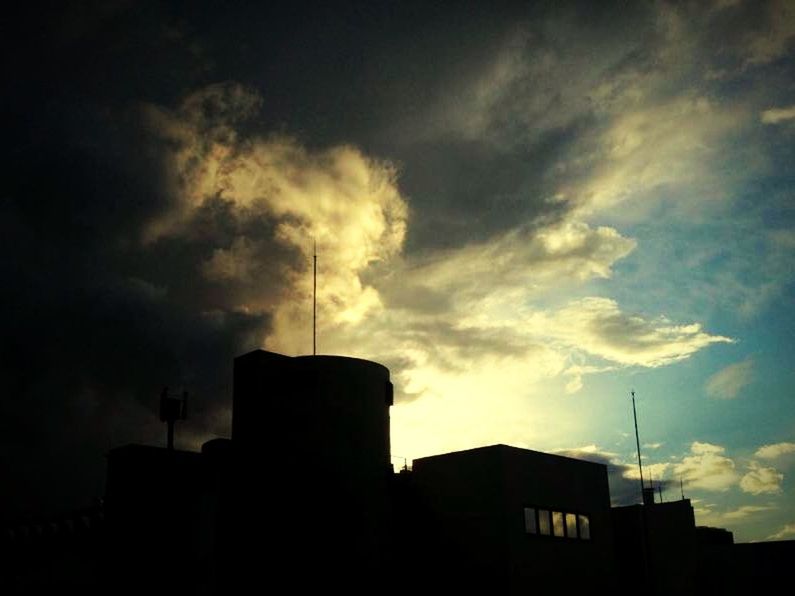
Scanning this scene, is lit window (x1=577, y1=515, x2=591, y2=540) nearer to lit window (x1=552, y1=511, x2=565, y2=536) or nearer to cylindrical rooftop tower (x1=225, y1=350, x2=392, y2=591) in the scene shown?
lit window (x1=552, y1=511, x2=565, y2=536)

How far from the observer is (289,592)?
26.1 metres

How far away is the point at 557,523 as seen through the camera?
31578 millimetres

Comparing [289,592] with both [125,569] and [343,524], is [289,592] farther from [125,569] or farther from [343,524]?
[125,569]

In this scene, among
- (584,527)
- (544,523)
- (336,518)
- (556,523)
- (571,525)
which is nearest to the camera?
(336,518)

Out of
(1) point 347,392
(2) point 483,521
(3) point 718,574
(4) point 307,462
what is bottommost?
(3) point 718,574

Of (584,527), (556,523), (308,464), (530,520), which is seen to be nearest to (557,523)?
(556,523)

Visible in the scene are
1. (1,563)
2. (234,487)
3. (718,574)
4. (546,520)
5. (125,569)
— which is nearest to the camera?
(234,487)

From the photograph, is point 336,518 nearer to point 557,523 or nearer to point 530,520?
point 530,520

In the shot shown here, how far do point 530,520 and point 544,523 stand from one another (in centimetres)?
94

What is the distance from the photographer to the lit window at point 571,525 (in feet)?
105

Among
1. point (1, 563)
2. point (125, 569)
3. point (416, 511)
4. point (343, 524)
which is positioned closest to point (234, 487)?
point (343, 524)

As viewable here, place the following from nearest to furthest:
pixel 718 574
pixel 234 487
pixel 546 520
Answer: pixel 234 487
pixel 546 520
pixel 718 574

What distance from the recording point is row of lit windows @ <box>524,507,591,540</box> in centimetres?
3033

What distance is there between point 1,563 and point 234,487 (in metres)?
17.9
